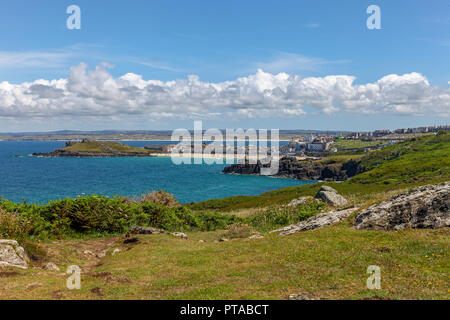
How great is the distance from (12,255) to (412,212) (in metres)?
20.6

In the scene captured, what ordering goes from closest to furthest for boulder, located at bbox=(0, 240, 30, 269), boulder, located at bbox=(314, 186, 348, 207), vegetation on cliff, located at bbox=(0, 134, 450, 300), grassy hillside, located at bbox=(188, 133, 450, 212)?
vegetation on cliff, located at bbox=(0, 134, 450, 300) < boulder, located at bbox=(0, 240, 30, 269) < boulder, located at bbox=(314, 186, 348, 207) < grassy hillside, located at bbox=(188, 133, 450, 212)

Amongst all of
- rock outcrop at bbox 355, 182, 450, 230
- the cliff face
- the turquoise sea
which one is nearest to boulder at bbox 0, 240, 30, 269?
rock outcrop at bbox 355, 182, 450, 230

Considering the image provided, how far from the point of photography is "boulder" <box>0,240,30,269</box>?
14853 millimetres

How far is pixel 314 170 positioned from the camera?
182750mm

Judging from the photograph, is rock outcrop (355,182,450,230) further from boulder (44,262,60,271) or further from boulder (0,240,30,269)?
boulder (0,240,30,269)

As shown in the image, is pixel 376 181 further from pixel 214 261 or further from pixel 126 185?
pixel 126 185

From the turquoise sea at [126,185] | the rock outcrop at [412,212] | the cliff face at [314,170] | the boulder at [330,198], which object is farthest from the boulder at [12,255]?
the cliff face at [314,170]

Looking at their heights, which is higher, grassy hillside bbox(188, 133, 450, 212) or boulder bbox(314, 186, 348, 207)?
boulder bbox(314, 186, 348, 207)

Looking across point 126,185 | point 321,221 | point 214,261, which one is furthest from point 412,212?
point 126,185

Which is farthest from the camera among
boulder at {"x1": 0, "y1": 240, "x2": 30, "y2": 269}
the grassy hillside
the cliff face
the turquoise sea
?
the cliff face

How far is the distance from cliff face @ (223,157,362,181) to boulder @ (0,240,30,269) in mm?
155334

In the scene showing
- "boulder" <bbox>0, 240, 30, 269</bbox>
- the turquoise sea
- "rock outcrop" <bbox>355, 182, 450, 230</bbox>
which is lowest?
the turquoise sea

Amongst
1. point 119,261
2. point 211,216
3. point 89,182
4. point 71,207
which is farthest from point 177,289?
point 89,182
